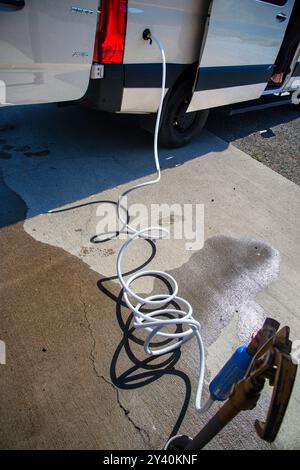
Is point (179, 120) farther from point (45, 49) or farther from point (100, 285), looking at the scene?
point (100, 285)

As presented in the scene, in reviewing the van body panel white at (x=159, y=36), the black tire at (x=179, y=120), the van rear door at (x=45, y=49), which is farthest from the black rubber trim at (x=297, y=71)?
the van rear door at (x=45, y=49)

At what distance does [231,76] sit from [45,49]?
90.6 inches

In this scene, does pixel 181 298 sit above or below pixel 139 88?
below

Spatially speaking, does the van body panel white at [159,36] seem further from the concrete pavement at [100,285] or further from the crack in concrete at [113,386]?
the crack in concrete at [113,386]

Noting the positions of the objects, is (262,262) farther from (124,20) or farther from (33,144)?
(33,144)

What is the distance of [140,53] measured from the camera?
2.89 meters

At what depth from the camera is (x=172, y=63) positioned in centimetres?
326

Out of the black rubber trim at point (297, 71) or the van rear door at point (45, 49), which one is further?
the black rubber trim at point (297, 71)

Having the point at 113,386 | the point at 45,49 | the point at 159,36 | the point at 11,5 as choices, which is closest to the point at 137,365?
the point at 113,386

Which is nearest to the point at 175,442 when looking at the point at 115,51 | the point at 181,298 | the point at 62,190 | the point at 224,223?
the point at 181,298

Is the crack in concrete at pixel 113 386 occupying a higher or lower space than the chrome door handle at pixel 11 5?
lower

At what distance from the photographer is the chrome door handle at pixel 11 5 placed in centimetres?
208

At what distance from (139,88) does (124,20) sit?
0.58 metres

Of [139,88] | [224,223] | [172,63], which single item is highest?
[172,63]
